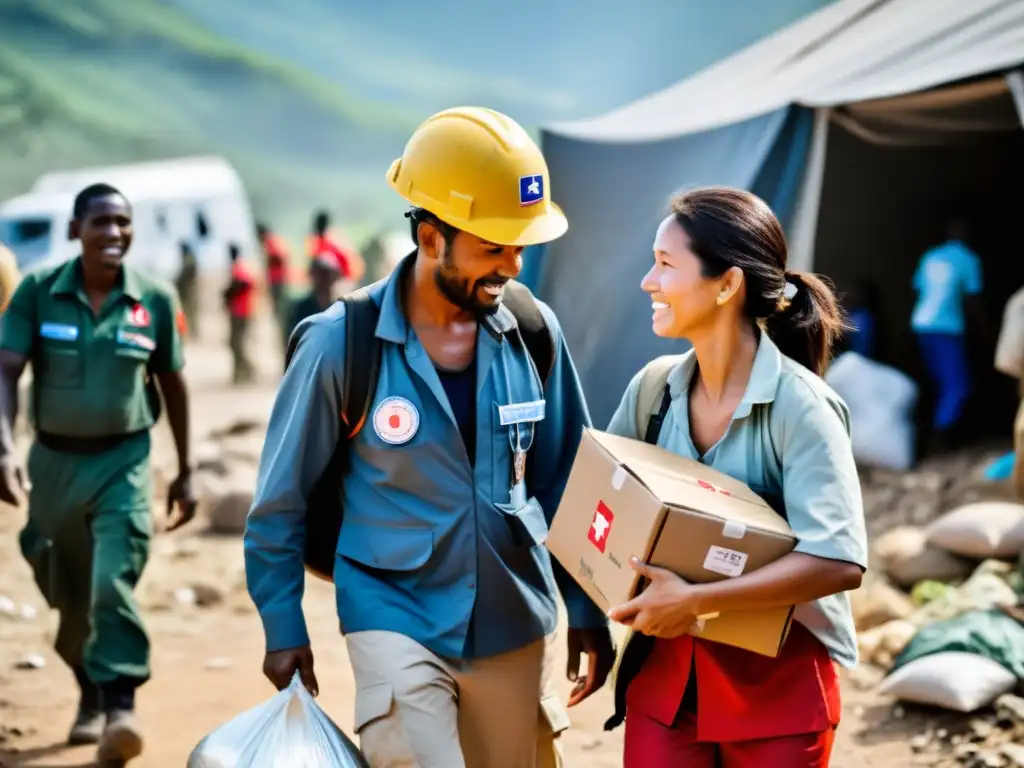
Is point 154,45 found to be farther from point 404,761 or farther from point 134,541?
point 404,761

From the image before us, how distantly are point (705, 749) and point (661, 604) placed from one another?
412 millimetres

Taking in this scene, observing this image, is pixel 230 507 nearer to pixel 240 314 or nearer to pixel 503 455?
pixel 503 455

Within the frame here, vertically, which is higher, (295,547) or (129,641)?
(295,547)

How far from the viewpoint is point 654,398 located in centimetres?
279

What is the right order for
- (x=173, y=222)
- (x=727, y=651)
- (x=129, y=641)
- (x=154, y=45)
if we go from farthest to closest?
(x=154, y=45)
(x=173, y=222)
(x=129, y=641)
(x=727, y=651)

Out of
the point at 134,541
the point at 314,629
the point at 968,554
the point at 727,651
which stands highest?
the point at 727,651

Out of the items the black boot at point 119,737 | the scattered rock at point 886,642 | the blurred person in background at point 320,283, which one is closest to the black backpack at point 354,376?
the black boot at point 119,737

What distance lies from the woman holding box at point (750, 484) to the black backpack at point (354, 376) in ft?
1.20

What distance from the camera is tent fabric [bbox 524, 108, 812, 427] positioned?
27.7 ft

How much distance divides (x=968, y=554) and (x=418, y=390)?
4.28 metres

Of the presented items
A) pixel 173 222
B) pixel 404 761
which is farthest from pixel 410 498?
pixel 173 222

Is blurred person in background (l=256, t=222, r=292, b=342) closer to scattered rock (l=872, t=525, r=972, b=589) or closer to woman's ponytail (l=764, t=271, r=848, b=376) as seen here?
scattered rock (l=872, t=525, r=972, b=589)

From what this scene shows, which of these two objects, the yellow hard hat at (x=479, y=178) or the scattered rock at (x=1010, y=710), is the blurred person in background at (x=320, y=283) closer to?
the scattered rock at (x=1010, y=710)

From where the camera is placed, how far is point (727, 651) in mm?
2535
